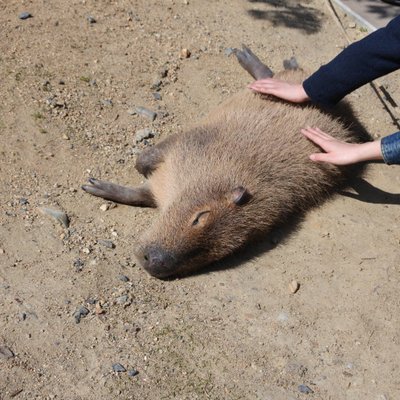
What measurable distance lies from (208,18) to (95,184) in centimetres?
251

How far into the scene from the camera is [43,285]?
390 centimetres

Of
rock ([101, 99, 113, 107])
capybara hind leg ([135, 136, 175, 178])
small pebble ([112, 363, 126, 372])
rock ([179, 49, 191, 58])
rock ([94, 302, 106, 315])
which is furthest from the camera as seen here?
rock ([179, 49, 191, 58])

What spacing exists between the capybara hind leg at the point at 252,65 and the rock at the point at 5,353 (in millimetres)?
3323

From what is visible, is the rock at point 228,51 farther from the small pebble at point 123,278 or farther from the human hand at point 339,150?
the small pebble at point 123,278

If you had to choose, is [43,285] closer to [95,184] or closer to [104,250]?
[104,250]

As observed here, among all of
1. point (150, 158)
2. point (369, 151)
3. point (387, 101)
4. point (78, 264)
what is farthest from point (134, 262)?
point (387, 101)

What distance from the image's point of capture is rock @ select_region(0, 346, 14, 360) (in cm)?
342

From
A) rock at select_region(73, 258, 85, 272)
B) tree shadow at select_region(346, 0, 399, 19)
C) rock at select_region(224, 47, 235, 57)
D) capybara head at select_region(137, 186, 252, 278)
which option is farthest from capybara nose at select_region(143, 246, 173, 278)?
tree shadow at select_region(346, 0, 399, 19)

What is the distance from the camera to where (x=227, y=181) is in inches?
178

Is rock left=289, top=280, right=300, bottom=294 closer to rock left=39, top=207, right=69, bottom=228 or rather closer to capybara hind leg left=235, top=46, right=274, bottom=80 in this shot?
rock left=39, top=207, right=69, bottom=228

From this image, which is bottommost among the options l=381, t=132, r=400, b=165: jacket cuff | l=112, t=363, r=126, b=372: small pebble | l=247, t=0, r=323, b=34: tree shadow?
l=247, t=0, r=323, b=34: tree shadow

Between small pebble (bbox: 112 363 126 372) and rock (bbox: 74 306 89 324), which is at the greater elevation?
rock (bbox: 74 306 89 324)

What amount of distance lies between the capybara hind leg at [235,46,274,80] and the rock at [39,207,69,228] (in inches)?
90.8

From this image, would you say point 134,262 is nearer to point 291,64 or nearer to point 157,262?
point 157,262
